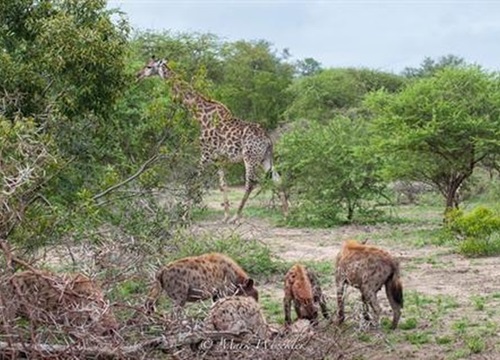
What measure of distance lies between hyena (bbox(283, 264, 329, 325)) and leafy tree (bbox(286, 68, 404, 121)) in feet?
69.0

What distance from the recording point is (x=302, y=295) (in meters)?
8.71

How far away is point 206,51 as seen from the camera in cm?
3186

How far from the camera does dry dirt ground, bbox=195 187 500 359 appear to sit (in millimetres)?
8562

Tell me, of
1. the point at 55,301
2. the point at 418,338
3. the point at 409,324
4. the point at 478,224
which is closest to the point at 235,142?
the point at 478,224

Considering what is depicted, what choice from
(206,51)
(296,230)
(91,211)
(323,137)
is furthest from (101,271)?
(206,51)

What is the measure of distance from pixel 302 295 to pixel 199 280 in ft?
3.13

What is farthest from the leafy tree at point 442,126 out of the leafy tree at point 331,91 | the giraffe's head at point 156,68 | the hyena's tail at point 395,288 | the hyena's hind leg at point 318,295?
the leafy tree at point 331,91

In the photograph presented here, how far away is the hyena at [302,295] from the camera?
8.66 metres

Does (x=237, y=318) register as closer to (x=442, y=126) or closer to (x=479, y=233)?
(x=479, y=233)

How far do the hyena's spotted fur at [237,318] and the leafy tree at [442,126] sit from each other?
918 cm

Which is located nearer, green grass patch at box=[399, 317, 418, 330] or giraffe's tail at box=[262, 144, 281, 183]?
green grass patch at box=[399, 317, 418, 330]

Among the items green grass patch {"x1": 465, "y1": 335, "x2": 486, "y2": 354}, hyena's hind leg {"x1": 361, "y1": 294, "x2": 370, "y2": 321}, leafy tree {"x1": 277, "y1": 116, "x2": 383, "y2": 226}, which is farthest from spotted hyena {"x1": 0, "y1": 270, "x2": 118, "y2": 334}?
leafy tree {"x1": 277, "y1": 116, "x2": 383, "y2": 226}

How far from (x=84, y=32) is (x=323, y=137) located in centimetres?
1026

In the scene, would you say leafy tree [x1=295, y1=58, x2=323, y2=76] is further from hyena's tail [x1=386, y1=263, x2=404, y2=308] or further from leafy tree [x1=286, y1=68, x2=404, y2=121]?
hyena's tail [x1=386, y1=263, x2=404, y2=308]
